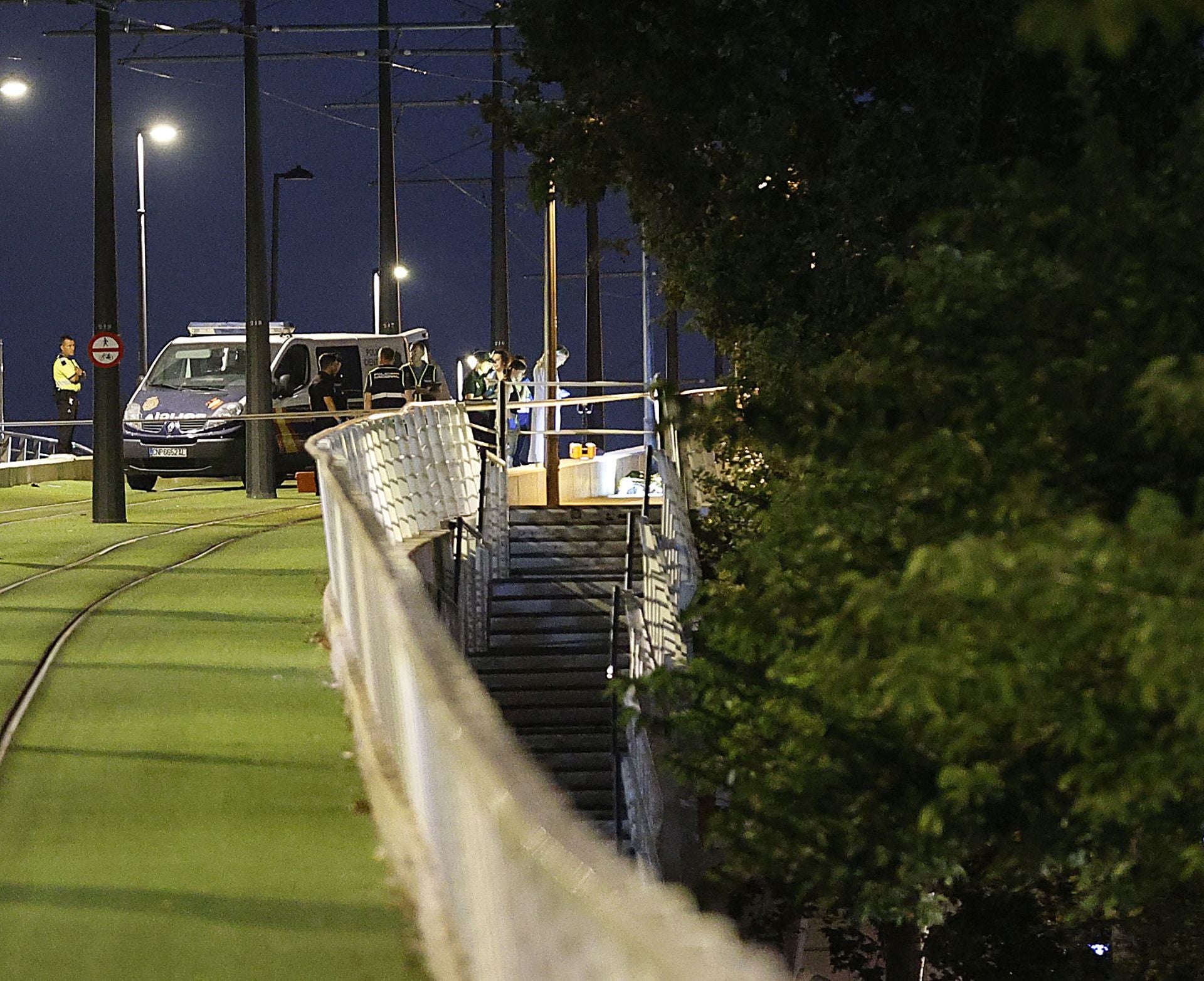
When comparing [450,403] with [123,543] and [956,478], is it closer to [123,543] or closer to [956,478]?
[123,543]

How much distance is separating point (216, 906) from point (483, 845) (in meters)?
3.00

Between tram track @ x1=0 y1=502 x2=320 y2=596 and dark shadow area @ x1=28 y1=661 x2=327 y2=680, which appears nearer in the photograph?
dark shadow area @ x1=28 y1=661 x2=327 y2=680

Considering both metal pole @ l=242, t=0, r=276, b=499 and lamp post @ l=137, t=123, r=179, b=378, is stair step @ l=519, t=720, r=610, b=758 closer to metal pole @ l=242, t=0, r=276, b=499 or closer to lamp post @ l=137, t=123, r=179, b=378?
metal pole @ l=242, t=0, r=276, b=499


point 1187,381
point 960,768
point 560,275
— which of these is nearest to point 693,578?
point 960,768

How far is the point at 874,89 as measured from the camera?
60.8 ft

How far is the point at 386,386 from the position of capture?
1043 inches

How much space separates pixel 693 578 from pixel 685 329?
3297mm

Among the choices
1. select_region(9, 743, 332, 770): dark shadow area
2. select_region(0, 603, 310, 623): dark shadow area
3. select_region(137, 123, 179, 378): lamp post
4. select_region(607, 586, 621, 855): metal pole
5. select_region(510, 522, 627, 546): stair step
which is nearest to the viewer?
select_region(9, 743, 332, 770): dark shadow area

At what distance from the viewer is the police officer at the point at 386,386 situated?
86.5ft

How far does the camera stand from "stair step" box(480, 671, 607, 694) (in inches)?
1006

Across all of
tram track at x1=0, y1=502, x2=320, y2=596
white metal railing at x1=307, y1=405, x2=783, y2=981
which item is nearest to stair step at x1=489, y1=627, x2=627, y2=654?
tram track at x1=0, y1=502, x2=320, y2=596

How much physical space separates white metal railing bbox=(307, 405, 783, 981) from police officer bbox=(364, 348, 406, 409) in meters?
16.0

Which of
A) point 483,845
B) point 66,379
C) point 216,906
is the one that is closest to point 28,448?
point 66,379

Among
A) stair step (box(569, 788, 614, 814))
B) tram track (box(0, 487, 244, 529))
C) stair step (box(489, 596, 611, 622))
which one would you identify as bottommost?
stair step (box(569, 788, 614, 814))
